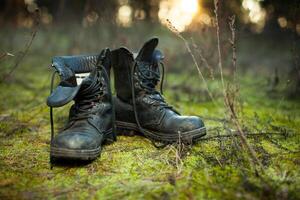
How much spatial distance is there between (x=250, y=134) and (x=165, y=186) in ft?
3.63

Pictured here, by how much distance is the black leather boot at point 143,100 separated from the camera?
2.47 m

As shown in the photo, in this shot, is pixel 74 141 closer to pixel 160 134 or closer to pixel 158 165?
pixel 158 165

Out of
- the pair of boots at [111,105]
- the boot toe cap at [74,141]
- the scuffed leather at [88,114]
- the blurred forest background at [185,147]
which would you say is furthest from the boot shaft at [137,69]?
the boot toe cap at [74,141]

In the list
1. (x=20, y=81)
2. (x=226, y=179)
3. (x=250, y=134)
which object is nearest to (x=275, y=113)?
(x=250, y=134)

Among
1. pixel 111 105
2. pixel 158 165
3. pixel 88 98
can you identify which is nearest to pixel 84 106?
pixel 88 98

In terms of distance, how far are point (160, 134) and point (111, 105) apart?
40 centimetres

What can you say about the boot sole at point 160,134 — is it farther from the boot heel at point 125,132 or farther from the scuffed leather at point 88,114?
the scuffed leather at point 88,114

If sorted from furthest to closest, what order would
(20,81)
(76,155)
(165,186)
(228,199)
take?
(20,81) < (76,155) < (165,186) < (228,199)

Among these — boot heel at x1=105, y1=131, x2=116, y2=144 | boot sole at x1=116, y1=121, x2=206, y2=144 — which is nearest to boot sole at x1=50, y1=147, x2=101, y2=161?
boot heel at x1=105, y1=131, x2=116, y2=144

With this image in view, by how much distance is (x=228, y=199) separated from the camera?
1594 mm

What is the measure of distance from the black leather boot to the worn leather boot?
0.17m

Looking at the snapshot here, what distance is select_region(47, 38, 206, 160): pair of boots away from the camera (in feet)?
6.70

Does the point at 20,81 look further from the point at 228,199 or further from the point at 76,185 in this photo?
the point at 228,199

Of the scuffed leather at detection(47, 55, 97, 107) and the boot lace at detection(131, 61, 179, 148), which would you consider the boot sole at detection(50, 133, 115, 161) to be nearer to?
the scuffed leather at detection(47, 55, 97, 107)
